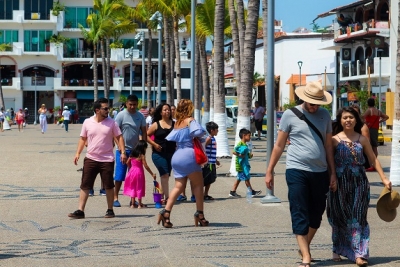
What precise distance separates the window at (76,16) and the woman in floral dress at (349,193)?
81.5m

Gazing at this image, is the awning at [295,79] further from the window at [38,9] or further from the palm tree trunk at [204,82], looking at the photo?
the palm tree trunk at [204,82]

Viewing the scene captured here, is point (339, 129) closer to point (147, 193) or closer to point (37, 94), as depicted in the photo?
point (147, 193)

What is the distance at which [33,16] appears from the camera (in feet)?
286

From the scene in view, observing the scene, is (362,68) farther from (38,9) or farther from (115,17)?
(38,9)

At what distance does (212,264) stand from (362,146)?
6.13ft

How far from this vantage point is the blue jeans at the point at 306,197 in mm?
8781

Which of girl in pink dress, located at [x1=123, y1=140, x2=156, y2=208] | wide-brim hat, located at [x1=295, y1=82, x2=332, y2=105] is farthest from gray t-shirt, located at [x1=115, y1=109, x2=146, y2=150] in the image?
wide-brim hat, located at [x1=295, y1=82, x2=332, y2=105]

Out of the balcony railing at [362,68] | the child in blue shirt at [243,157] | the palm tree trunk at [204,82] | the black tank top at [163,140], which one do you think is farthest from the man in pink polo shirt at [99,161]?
the balcony railing at [362,68]

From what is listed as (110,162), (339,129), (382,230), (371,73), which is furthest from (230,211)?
(371,73)

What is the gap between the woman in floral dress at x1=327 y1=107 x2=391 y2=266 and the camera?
29.5 ft

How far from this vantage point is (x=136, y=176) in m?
14.4

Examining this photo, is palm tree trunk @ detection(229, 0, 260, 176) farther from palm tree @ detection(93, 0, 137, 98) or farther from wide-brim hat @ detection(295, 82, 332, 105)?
palm tree @ detection(93, 0, 137, 98)

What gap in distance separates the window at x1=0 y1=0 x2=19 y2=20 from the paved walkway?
238 ft

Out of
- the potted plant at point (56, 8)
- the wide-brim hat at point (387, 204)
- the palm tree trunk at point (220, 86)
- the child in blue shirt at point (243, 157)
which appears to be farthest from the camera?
the potted plant at point (56, 8)
